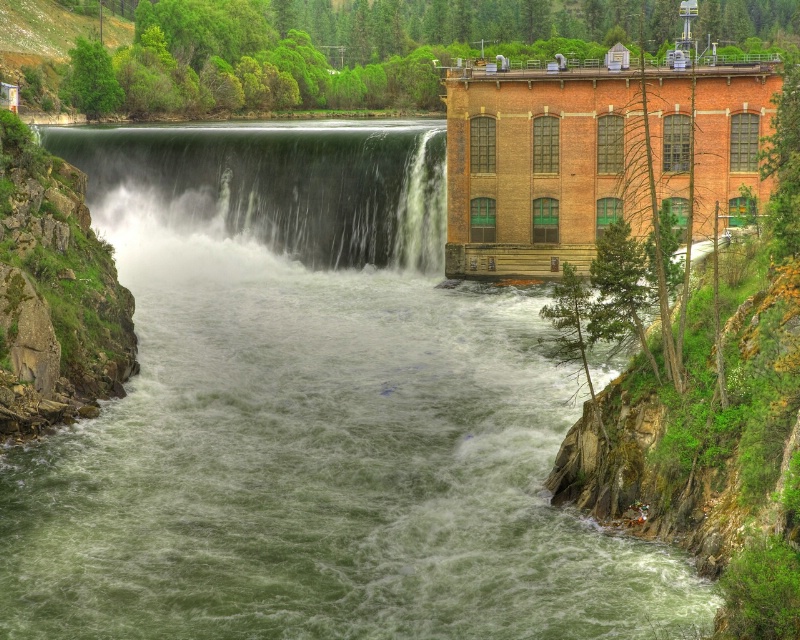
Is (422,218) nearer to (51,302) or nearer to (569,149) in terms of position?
(569,149)

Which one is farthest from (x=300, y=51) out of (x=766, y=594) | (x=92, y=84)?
(x=766, y=594)

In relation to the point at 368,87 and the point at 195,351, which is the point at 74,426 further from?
the point at 368,87

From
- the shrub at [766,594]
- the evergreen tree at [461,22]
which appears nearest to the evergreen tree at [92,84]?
the evergreen tree at [461,22]

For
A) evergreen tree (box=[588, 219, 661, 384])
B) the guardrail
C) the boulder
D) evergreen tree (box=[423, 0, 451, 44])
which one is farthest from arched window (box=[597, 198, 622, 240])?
evergreen tree (box=[423, 0, 451, 44])

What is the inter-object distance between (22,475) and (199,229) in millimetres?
30539

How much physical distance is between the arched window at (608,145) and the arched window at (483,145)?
4985mm

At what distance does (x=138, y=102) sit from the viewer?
10344 cm

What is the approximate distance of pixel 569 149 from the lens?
51500mm

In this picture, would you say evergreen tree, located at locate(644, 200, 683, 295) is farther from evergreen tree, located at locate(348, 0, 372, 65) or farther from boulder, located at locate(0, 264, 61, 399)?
evergreen tree, located at locate(348, 0, 372, 65)

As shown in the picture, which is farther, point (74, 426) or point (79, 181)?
point (79, 181)

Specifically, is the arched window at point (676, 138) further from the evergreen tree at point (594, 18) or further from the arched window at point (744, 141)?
the evergreen tree at point (594, 18)

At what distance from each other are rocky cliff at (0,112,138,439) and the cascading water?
47.0 inches

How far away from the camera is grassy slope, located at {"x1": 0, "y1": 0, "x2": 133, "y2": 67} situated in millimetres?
127875

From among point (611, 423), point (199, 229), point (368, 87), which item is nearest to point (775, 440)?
point (611, 423)
